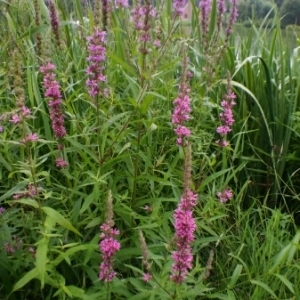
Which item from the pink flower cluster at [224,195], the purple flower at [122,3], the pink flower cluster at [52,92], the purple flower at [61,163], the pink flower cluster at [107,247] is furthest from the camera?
the purple flower at [122,3]

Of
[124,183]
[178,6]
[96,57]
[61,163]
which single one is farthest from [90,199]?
[178,6]

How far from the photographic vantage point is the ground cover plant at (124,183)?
145 centimetres

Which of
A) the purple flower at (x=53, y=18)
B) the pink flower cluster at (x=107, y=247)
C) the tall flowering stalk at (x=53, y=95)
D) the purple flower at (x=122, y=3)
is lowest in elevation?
the pink flower cluster at (x=107, y=247)

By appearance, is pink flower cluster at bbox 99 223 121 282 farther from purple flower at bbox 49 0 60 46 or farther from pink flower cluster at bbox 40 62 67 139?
purple flower at bbox 49 0 60 46

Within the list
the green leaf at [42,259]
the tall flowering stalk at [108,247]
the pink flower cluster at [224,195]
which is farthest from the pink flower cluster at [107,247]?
the pink flower cluster at [224,195]

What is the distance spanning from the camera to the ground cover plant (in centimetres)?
145

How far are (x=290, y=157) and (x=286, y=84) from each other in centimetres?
63

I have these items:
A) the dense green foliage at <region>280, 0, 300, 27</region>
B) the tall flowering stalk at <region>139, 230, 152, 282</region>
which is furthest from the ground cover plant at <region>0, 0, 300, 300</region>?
the dense green foliage at <region>280, 0, 300, 27</region>

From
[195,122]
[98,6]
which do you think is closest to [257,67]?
[195,122]

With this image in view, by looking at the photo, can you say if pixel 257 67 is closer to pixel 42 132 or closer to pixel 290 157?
pixel 290 157

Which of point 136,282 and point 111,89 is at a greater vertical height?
point 111,89

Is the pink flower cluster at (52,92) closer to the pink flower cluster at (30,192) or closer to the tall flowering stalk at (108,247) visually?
the pink flower cluster at (30,192)

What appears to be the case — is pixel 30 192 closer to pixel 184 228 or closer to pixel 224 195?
pixel 184 228

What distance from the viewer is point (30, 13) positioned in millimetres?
2570
